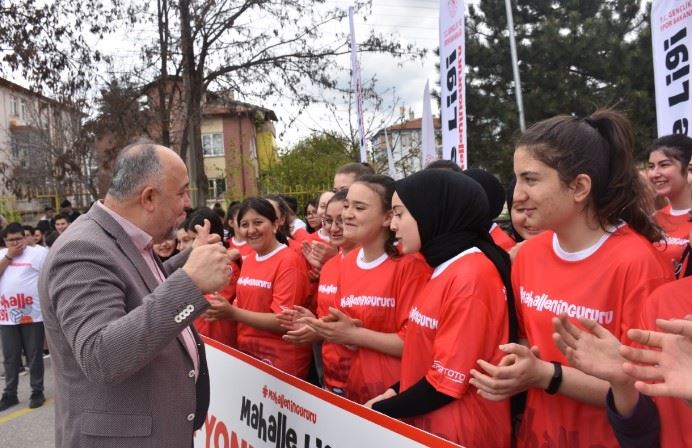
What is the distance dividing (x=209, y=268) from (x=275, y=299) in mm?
1857

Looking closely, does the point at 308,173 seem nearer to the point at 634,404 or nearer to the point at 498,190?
the point at 498,190

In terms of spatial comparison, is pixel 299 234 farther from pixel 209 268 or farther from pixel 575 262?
pixel 575 262

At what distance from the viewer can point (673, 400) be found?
63.0 inches

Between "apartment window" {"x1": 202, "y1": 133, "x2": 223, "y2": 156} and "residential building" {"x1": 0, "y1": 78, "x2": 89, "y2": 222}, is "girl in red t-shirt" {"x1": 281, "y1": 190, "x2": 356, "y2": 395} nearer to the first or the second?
"residential building" {"x1": 0, "y1": 78, "x2": 89, "y2": 222}

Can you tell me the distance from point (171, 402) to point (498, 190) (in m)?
2.53

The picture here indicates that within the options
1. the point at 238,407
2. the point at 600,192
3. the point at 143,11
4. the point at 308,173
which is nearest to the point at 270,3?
the point at 143,11

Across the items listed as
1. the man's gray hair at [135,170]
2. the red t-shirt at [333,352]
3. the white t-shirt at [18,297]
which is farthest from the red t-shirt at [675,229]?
the white t-shirt at [18,297]

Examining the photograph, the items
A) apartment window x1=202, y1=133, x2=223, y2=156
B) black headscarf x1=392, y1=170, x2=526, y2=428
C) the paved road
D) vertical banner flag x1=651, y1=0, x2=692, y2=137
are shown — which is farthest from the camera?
apartment window x1=202, y1=133, x2=223, y2=156

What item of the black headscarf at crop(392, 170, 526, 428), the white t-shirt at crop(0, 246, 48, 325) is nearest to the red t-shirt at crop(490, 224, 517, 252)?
the black headscarf at crop(392, 170, 526, 428)

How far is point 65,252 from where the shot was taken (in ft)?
6.86

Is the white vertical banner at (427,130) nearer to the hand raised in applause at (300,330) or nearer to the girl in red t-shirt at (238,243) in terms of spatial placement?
the girl in red t-shirt at (238,243)

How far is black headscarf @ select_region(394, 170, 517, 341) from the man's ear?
106cm

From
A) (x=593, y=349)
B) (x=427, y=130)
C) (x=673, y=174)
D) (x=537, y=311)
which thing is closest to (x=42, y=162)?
(x=427, y=130)

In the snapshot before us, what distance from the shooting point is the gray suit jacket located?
1.94 metres
